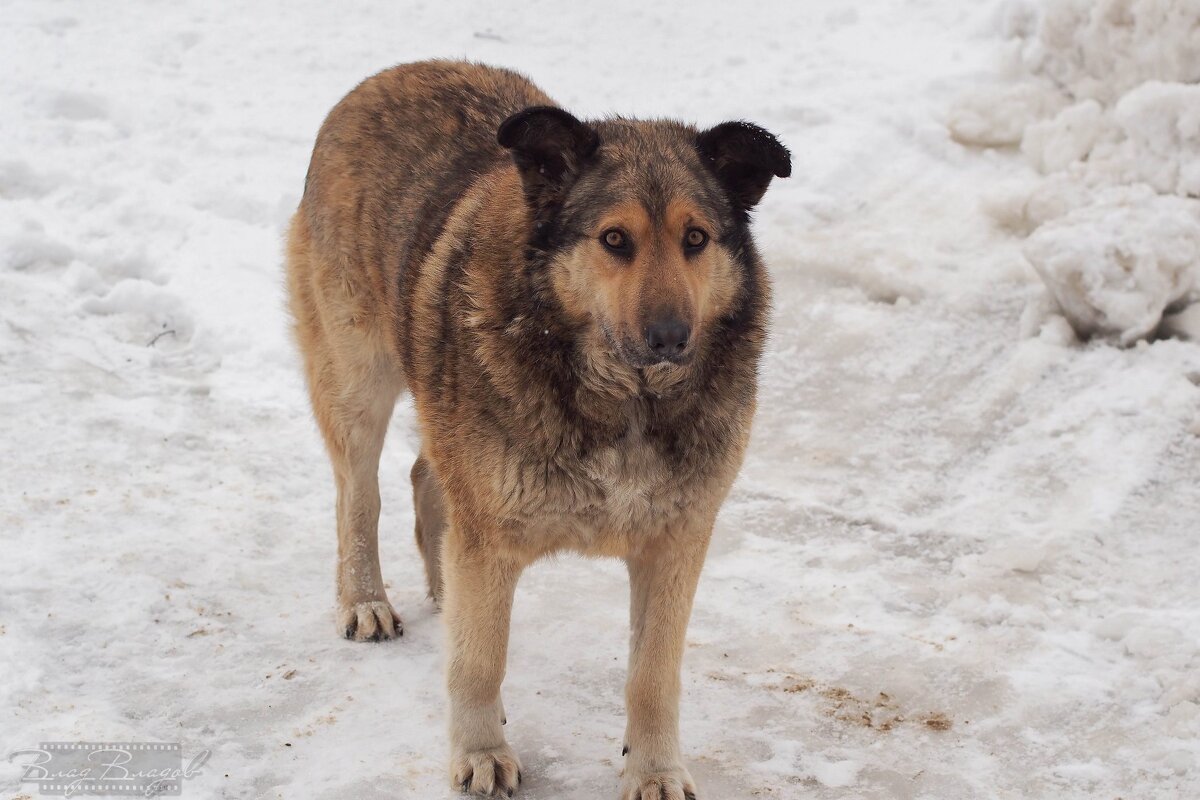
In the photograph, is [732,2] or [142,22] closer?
[142,22]

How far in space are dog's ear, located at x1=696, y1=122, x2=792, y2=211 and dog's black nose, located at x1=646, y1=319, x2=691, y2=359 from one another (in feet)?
2.33

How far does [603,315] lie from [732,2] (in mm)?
9994

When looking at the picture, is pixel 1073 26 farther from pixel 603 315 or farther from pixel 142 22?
pixel 142 22

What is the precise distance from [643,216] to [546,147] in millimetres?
443

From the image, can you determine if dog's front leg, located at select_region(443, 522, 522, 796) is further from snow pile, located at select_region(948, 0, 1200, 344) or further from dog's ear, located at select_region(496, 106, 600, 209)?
snow pile, located at select_region(948, 0, 1200, 344)

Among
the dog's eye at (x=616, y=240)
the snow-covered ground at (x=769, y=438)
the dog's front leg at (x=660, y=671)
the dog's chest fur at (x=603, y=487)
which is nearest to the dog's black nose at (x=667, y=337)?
the dog's eye at (x=616, y=240)

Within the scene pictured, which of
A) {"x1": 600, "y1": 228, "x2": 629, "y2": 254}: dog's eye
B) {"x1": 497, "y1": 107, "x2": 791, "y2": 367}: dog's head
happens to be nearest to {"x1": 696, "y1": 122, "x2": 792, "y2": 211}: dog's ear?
{"x1": 497, "y1": 107, "x2": 791, "y2": 367}: dog's head

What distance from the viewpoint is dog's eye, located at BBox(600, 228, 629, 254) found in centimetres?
378

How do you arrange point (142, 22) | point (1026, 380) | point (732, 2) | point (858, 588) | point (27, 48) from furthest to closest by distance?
point (732, 2)
point (142, 22)
point (27, 48)
point (1026, 380)
point (858, 588)

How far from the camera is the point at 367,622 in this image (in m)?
5.26

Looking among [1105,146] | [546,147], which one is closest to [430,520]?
[546,147]

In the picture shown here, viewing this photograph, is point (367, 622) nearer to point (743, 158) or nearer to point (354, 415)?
point (354, 415)

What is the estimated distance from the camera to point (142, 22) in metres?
11.3

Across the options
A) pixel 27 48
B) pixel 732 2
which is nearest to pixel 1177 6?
pixel 732 2
